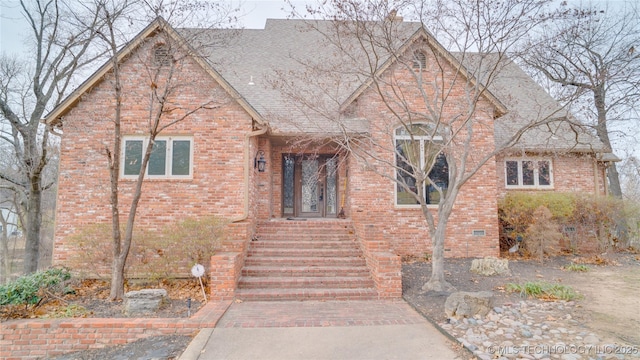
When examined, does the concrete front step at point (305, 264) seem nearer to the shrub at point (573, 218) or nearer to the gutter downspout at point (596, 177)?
the shrub at point (573, 218)

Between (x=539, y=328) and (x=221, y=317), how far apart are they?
4.56 meters

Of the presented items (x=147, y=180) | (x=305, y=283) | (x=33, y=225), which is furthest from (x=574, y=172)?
(x=33, y=225)

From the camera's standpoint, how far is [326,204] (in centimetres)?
1168

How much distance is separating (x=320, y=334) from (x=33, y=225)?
34.9ft

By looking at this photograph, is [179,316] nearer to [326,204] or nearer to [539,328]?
[539,328]

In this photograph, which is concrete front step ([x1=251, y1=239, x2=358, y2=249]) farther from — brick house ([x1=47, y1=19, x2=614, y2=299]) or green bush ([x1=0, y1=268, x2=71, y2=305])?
green bush ([x1=0, y1=268, x2=71, y2=305])

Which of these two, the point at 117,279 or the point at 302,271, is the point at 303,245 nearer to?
the point at 302,271

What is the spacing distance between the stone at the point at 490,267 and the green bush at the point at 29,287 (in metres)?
8.73

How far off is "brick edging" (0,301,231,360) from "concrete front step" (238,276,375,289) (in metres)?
1.73

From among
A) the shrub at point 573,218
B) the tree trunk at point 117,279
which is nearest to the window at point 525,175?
the shrub at point 573,218

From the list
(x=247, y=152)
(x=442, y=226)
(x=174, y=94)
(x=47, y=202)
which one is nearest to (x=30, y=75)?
(x=174, y=94)

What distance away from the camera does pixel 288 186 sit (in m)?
11.6

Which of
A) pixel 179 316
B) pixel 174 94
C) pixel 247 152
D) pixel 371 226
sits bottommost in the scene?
pixel 179 316

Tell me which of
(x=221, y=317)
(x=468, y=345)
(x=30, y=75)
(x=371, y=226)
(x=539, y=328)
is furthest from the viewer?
(x=30, y=75)
